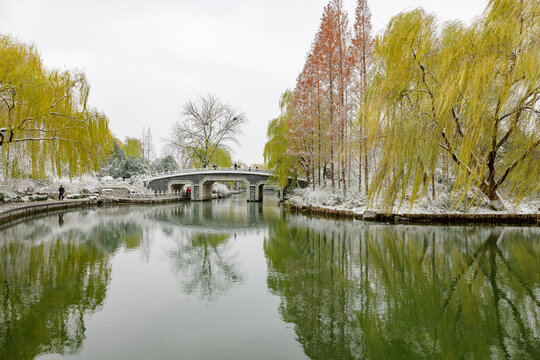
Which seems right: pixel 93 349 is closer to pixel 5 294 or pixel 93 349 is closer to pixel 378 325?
pixel 5 294

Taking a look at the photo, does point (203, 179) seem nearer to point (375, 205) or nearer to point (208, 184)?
point (208, 184)

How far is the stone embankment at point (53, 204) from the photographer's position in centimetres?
1576

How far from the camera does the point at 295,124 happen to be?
24.3 m

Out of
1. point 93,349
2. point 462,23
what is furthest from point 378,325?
point 462,23

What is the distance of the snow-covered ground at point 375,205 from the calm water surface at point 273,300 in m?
3.28

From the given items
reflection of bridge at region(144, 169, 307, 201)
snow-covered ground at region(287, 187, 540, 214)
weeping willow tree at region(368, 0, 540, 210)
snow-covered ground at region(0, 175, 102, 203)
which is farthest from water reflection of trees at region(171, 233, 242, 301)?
reflection of bridge at region(144, 169, 307, 201)

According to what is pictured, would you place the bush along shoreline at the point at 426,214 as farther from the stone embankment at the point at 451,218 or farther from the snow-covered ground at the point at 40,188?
the snow-covered ground at the point at 40,188

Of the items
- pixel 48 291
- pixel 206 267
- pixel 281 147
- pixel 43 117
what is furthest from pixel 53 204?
pixel 48 291

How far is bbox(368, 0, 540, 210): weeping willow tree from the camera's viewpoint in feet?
19.1

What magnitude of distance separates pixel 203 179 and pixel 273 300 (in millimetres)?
33113

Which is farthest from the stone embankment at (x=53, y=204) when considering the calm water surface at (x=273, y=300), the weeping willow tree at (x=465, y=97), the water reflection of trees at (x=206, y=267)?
the weeping willow tree at (x=465, y=97)

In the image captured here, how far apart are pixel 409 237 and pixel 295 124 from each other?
14.6 metres

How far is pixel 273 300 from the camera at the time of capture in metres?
5.49

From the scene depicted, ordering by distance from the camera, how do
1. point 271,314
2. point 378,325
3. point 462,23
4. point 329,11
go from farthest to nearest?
1. point 329,11
2. point 462,23
3. point 271,314
4. point 378,325
